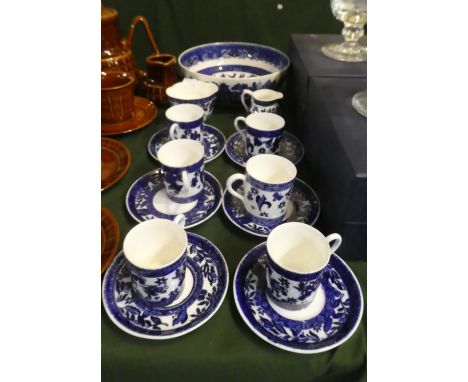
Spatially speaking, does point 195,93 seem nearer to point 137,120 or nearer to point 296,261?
point 137,120

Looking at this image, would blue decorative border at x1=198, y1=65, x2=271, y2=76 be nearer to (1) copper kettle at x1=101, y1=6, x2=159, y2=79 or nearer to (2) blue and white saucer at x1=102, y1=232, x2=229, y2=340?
(1) copper kettle at x1=101, y1=6, x2=159, y2=79

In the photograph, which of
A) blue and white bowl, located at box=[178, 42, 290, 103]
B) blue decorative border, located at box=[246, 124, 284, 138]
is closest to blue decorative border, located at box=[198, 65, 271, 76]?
blue and white bowl, located at box=[178, 42, 290, 103]

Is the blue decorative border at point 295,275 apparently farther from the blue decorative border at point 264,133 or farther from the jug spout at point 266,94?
the jug spout at point 266,94

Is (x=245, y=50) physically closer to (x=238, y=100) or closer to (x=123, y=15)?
(x=238, y=100)

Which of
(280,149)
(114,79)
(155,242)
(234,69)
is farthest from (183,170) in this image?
(234,69)

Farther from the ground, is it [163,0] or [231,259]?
[163,0]

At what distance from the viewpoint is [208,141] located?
67cm

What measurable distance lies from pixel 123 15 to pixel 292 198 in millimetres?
855

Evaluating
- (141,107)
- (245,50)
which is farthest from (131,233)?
(245,50)

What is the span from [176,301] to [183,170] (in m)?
0.19

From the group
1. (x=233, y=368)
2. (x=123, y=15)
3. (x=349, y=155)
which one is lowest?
(x=233, y=368)

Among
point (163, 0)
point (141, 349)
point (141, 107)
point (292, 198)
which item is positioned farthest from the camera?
point (163, 0)

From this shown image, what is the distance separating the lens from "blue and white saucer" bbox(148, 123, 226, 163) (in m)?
Result: 0.64

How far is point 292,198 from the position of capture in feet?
1.77
